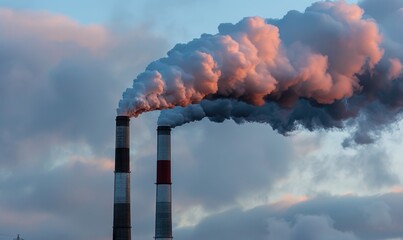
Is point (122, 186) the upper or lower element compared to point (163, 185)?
lower

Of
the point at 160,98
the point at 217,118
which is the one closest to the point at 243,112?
the point at 217,118

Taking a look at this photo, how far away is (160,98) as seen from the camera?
175ft

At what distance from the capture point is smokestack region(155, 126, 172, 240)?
6600 centimetres

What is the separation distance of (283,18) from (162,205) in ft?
69.2

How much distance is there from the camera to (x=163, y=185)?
66.2 meters

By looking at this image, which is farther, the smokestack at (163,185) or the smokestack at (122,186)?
the smokestack at (163,185)

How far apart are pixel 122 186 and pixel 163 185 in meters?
5.62

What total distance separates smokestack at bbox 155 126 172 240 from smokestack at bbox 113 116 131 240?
15.8 ft

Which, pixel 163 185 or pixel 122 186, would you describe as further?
pixel 163 185

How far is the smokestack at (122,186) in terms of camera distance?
5972cm

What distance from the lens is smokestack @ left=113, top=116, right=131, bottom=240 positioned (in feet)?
196

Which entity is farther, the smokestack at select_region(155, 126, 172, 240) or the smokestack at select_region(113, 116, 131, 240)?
the smokestack at select_region(155, 126, 172, 240)

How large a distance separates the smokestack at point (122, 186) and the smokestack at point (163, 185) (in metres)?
4.81

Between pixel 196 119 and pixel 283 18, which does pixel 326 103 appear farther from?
pixel 196 119
